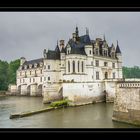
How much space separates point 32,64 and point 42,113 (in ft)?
35.9

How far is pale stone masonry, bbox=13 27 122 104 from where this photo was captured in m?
12.8

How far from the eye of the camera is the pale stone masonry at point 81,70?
504 inches

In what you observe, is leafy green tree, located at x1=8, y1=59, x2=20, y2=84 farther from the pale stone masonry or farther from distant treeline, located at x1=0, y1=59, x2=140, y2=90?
the pale stone masonry

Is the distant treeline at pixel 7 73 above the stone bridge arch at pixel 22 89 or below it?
above

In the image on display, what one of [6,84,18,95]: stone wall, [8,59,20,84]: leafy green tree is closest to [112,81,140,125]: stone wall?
[6,84,18,95]: stone wall

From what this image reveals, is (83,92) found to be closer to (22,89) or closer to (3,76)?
(22,89)

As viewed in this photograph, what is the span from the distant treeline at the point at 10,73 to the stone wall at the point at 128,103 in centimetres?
1283

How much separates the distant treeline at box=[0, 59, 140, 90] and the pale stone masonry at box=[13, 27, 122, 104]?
4.94m

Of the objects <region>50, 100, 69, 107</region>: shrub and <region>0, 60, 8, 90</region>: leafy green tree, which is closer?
<region>50, 100, 69, 107</region>: shrub

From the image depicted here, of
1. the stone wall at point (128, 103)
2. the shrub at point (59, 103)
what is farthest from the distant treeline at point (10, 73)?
the stone wall at point (128, 103)

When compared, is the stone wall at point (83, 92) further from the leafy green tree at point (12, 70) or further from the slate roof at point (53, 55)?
the leafy green tree at point (12, 70)

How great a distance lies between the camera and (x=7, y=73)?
20469 millimetres

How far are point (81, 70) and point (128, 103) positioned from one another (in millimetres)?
6730
